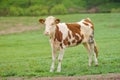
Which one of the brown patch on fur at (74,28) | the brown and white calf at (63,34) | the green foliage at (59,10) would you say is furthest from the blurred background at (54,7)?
the brown patch on fur at (74,28)

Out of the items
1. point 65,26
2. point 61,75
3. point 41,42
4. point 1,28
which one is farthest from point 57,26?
point 1,28

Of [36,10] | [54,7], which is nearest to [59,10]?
[54,7]

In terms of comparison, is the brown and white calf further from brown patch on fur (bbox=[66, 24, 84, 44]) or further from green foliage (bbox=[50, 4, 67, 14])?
green foliage (bbox=[50, 4, 67, 14])

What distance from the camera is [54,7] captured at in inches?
2350

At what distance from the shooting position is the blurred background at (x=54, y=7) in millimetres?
58653

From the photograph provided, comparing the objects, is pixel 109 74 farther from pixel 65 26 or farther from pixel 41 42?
pixel 41 42

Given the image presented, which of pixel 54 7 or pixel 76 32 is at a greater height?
pixel 76 32

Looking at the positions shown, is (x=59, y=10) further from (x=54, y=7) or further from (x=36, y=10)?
(x=36, y=10)

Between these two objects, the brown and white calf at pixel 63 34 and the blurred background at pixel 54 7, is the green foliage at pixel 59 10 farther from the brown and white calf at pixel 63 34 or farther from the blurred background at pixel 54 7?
the brown and white calf at pixel 63 34

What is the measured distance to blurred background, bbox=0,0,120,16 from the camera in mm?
58653

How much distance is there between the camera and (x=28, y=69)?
13.2m

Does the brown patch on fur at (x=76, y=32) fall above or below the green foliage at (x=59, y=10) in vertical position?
above

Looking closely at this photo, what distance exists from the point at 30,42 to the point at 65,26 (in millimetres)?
17913

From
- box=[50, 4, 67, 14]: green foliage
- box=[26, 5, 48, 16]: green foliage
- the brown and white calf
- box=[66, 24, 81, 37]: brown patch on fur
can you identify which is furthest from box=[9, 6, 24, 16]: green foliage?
box=[66, 24, 81, 37]: brown patch on fur
